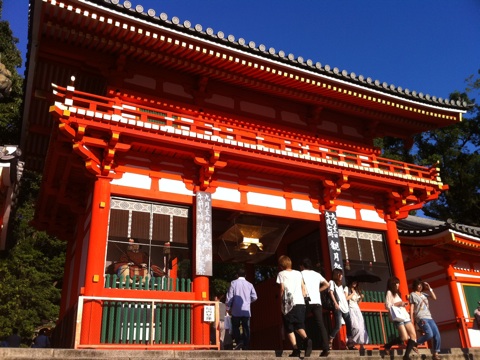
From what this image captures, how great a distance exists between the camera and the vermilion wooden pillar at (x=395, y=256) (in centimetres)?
1274

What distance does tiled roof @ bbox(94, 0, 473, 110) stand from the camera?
34.1 feet

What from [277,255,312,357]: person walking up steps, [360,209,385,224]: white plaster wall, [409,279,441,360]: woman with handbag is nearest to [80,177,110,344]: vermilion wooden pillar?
[277,255,312,357]: person walking up steps

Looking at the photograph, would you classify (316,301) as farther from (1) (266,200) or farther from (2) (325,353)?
(1) (266,200)

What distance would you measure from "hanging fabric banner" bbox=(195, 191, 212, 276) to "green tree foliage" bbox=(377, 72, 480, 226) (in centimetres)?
2629

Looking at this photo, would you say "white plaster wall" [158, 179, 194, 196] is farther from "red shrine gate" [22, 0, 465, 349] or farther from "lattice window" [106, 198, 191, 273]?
"lattice window" [106, 198, 191, 273]

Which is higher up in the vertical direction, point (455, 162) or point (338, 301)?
point (455, 162)

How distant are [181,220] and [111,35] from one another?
486 centimetres

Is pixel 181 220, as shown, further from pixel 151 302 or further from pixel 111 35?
pixel 111 35

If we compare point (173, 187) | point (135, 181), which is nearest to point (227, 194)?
point (173, 187)

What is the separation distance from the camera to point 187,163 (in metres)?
11.5

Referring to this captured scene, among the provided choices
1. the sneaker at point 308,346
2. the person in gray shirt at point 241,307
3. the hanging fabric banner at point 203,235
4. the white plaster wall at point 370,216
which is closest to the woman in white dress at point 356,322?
the person in gray shirt at point 241,307

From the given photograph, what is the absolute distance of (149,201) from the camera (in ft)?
35.5

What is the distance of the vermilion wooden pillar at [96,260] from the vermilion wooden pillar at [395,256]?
8.33 meters

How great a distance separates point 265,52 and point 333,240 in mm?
5511
